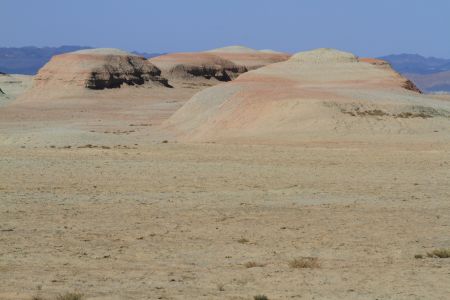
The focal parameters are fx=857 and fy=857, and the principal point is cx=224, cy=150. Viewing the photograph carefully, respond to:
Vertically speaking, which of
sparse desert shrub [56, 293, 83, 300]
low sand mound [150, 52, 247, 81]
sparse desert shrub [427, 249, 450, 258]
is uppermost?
low sand mound [150, 52, 247, 81]

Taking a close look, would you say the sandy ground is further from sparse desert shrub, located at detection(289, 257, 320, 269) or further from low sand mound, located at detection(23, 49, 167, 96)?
low sand mound, located at detection(23, 49, 167, 96)

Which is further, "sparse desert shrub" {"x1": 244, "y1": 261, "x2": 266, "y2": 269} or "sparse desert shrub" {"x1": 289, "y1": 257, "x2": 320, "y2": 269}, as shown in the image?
"sparse desert shrub" {"x1": 244, "y1": 261, "x2": 266, "y2": 269}

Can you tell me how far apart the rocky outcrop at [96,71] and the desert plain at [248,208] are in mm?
43183

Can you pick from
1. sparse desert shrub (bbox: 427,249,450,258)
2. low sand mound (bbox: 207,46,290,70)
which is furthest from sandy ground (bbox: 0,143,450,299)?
low sand mound (bbox: 207,46,290,70)

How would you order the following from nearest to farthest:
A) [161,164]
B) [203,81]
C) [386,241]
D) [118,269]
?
[118,269] < [386,241] < [161,164] < [203,81]

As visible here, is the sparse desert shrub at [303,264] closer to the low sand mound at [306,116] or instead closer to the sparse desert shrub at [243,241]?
the sparse desert shrub at [243,241]

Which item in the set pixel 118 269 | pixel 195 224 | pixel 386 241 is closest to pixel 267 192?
pixel 195 224

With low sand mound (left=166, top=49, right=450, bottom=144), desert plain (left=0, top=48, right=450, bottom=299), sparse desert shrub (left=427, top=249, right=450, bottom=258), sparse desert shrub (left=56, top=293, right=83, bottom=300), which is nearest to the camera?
sparse desert shrub (left=56, top=293, right=83, bottom=300)

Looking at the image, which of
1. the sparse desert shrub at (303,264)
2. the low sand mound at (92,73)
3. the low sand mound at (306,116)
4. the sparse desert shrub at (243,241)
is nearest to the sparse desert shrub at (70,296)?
the sparse desert shrub at (303,264)

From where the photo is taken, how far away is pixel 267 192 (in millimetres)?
17828

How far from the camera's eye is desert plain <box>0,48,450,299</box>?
9.65 meters

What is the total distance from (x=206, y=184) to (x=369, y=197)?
12.2 feet

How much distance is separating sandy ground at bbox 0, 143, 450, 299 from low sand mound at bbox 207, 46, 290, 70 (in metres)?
87.6

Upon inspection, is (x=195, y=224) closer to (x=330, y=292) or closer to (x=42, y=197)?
(x=42, y=197)
